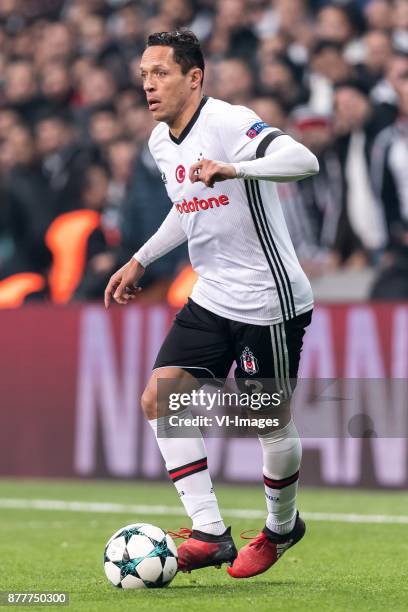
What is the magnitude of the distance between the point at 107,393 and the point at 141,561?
5.84m

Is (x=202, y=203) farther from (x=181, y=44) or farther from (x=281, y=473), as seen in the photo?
(x=281, y=473)

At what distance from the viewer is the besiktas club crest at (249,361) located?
6.21 metres

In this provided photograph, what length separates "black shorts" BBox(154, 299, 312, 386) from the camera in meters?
6.21

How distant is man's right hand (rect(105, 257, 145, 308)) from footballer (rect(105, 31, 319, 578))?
1.11 ft

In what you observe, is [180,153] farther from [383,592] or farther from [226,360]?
[383,592]

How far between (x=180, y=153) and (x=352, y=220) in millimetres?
5805

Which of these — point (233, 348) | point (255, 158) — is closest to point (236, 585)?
point (233, 348)

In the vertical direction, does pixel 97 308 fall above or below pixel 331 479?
above

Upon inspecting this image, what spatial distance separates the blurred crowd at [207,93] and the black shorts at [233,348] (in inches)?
202

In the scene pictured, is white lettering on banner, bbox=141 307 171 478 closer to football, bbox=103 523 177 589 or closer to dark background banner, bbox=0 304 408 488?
dark background banner, bbox=0 304 408 488

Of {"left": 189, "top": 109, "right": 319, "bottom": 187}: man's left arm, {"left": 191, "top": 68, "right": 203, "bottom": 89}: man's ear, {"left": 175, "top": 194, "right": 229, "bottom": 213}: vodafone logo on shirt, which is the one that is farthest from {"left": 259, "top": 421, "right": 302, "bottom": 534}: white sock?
{"left": 191, "top": 68, "right": 203, "bottom": 89}: man's ear

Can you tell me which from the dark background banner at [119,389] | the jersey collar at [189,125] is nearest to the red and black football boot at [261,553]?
the jersey collar at [189,125]

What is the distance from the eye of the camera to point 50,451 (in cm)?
1232

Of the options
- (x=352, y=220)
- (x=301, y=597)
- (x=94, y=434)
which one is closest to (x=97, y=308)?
(x=94, y=434)
